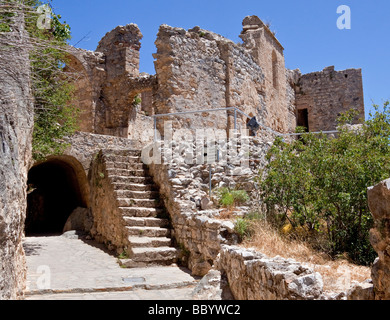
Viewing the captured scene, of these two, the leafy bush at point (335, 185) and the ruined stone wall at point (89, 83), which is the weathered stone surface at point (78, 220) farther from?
the leafy bush at point (335, 185)

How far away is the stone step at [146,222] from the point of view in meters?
8.52

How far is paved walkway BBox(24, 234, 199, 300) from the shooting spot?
5.90 m

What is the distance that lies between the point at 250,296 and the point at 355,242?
5.85ft

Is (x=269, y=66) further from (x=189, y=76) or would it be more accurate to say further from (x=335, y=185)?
(x=335, y=185)

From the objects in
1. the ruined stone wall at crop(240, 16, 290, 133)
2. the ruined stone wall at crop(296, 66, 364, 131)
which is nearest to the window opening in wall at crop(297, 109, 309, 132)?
the ruined stone wall at crop(296, 66, 364, 131)

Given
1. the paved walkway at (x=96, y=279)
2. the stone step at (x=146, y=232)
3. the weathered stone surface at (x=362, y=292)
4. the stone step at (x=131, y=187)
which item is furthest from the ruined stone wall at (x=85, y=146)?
the weathered stone surface at (x=362, y=292)

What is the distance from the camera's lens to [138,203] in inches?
360

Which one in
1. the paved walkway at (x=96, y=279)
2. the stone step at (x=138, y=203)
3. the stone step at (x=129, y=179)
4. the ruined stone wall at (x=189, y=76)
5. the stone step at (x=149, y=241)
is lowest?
the paved walkway at (x=96, y=279)

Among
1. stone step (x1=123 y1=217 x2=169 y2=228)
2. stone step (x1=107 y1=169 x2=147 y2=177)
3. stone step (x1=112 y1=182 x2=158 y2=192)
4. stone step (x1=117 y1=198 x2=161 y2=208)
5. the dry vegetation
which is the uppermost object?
stone step (x1=107 y1=169 x2=147 y2=177)

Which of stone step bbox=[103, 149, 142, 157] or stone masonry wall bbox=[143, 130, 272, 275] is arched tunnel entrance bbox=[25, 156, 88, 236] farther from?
stone masonry wall bbox=[143, 130, 272, 275]

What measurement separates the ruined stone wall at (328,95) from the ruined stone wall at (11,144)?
18164 millimetres

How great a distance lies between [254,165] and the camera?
8867 mm

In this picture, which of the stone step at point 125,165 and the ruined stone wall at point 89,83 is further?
the ruined stone wall at point 89,83
